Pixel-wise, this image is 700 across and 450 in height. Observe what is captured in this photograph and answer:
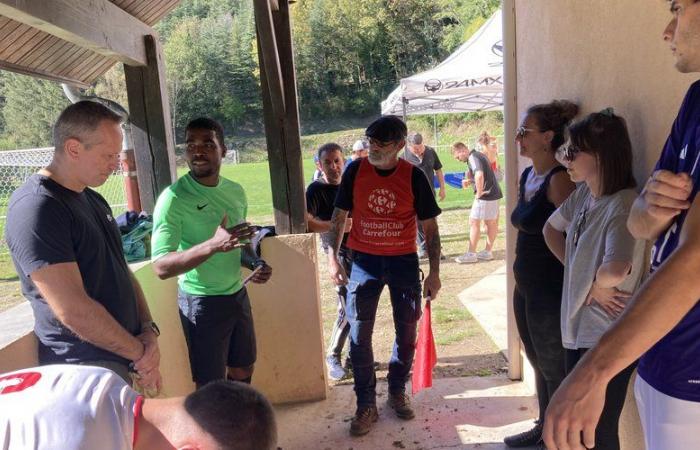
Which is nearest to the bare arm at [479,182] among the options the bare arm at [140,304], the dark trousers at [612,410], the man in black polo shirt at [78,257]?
the dark trousers at [612,410]

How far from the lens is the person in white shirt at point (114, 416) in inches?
41.3

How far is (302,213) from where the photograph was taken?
3836 millimetres

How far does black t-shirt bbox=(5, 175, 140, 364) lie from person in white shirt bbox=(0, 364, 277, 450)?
739 mm

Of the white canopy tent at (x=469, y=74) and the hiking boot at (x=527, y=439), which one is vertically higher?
the white canopy tent at (x=469, y=74)

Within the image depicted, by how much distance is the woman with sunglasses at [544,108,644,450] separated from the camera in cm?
197

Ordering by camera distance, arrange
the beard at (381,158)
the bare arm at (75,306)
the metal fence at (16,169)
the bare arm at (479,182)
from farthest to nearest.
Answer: the metal fence at (16,169)
the bare arm at (479,182)
the beard at (381,158)
the bare arm at (75,306)

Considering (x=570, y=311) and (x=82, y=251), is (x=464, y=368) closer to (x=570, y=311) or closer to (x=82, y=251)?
(x=570, y=311)

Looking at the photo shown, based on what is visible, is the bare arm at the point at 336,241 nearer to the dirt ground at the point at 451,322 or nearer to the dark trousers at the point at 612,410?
the dirt ground at the point at 451,322

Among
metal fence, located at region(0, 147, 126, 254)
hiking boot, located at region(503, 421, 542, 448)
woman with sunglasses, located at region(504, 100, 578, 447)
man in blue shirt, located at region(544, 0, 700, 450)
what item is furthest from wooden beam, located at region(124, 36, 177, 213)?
metal fence, located at region(0, 147, 126, 254)

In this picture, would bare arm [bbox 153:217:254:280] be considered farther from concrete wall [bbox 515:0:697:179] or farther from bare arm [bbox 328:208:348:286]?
concrete wall [bbox 515:0:697:179]

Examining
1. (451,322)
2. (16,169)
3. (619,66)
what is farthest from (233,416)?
(16,169)

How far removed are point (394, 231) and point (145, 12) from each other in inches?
91.3

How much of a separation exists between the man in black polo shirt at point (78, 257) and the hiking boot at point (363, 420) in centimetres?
151

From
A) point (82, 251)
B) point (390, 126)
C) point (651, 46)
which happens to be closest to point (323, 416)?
point (390, 126)
